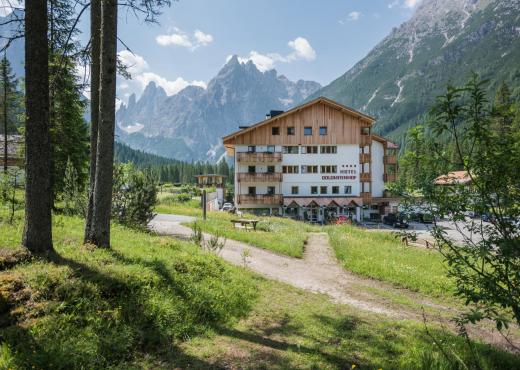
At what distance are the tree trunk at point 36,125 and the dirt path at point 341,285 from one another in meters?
6.27

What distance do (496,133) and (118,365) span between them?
19.6 feet

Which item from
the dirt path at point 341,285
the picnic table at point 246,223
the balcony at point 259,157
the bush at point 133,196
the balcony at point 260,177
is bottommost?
the dirt path at point 341,285

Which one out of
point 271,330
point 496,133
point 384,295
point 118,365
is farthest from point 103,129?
point 384,295

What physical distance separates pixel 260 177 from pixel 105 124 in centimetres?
3404

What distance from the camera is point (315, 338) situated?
6.21 meters

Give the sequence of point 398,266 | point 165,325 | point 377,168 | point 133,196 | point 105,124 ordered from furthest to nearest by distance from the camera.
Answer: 1. point 377,168
2. point 133,196
3. point 398,266
4. point 105,124
5. point 165,325

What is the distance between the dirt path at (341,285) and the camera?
841 cm

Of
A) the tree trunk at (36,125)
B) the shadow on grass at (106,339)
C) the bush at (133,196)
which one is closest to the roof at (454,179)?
the shadow on grass at (106,339)

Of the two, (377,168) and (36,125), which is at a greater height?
(377,168)

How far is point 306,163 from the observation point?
4334 centimetres

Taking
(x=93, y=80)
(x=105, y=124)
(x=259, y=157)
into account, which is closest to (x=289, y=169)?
(x=259, y=157)

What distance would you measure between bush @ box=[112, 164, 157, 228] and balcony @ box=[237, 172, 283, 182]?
26654 millimetres

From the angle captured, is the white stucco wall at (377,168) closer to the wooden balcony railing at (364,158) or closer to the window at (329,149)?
the wooden balcony railing at (364,158)

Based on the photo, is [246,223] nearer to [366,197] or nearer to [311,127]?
[311,127]
